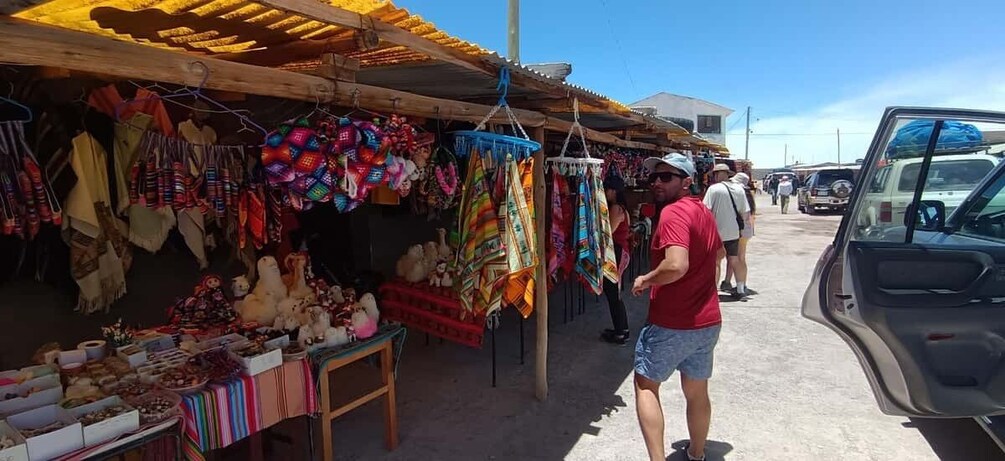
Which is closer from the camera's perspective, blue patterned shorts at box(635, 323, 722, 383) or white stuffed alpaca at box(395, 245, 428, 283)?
blue patterned shorts at box(635, 323, 722, 383)

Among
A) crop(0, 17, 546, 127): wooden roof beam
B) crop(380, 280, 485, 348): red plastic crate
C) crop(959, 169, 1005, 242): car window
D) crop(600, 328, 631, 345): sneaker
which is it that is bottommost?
crop(600, 328, 631, 345): sneaker

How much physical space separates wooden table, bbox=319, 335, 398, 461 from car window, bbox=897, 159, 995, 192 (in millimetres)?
2879

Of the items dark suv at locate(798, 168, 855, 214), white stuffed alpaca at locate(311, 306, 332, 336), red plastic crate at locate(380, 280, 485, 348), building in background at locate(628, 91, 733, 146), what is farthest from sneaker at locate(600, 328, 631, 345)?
building in background at locate(628, 91, 733, 146)

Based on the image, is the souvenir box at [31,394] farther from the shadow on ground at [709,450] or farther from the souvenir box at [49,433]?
the shadow on ground at [709,450]

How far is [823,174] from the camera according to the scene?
19969 millimetres

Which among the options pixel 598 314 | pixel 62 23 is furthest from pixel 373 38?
pixel 598 314

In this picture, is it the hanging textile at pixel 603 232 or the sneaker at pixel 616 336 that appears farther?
the sneaker at pixel 616 336

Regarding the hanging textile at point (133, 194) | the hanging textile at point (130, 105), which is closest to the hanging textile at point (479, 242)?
the hanging textile at point (130, 105)

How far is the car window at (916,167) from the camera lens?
2.53 meters

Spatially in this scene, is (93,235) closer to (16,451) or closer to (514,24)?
(16,451)

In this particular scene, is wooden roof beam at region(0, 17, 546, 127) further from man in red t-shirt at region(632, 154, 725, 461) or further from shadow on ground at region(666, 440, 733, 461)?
shadow on ground at region(666, 440, 733, 461)

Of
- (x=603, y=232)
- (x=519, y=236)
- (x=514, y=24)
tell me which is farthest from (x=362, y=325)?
(x=514, y=24)

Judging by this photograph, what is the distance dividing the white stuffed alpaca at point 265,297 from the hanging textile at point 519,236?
140 cm

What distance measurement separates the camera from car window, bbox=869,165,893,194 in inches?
101
